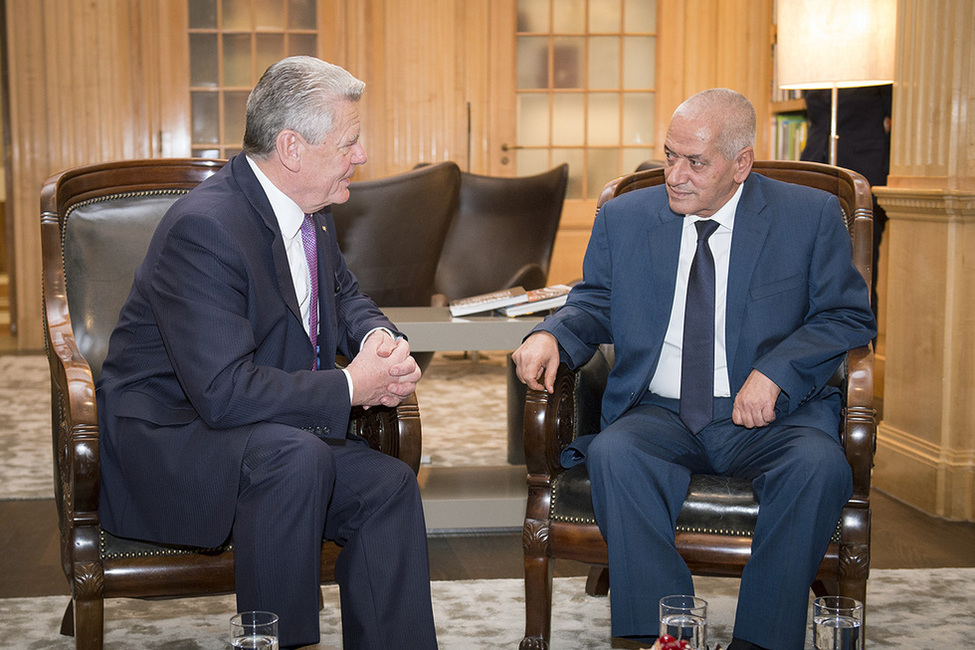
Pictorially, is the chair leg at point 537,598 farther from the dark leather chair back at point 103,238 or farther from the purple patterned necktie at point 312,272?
the dark leather chair back at point 103,238

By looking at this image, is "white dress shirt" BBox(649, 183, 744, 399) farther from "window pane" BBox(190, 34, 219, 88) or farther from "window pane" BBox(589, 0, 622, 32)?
"window pane" BBox(190, 34, 219, 88)

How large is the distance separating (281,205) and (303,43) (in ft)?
16.4

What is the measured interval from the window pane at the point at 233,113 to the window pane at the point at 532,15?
1.76m

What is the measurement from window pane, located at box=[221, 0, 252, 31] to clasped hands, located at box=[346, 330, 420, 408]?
17.0 feet

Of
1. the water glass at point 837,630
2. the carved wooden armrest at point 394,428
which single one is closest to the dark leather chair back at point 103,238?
the carved wooden armrest at point 394,428

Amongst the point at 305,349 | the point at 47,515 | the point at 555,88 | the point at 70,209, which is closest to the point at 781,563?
the point at 305,349

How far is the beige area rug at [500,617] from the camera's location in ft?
7.98

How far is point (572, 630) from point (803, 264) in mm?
943

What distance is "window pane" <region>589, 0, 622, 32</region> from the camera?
7.05m

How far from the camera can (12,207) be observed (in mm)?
6684

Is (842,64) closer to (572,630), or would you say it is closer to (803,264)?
(803,264)

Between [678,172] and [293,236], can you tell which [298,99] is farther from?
[678,172]

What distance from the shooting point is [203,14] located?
6770mm

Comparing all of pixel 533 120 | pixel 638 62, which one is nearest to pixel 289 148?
pixel 533 120
